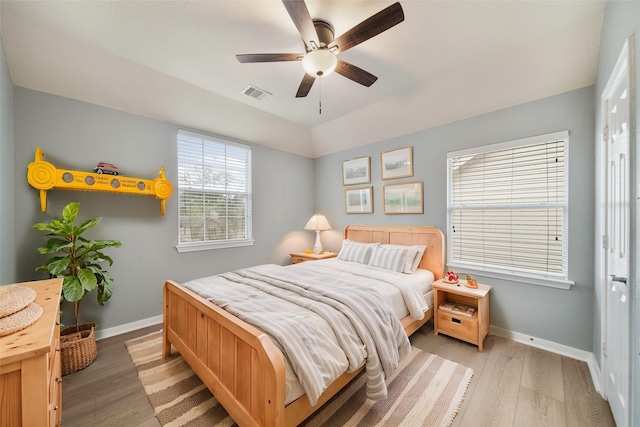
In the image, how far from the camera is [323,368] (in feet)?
4.58

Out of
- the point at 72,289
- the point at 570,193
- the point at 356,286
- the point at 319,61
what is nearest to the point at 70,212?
the point at 72,289

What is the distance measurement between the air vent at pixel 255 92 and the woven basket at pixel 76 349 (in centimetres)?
297

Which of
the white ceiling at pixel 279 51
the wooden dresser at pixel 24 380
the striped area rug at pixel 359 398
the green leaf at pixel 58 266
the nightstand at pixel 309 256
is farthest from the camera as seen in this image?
the nightstand at pixel 309 256

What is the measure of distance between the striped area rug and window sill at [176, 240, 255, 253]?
4.37ft

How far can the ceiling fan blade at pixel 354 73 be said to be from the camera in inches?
76.8

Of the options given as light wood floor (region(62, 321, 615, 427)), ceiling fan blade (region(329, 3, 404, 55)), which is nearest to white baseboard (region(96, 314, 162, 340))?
light wood floor (region(62, 321, 615, 427))

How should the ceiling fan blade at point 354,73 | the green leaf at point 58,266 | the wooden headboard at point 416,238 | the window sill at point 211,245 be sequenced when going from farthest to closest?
1. the window sill at point 211,245
2. the wooden headboard at point 416,238
3. the green leaf at point 58,266
4. the ceiling fan blade at point 354,73

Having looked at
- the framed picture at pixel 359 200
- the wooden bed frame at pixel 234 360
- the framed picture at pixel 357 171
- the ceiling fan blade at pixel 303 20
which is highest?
the ceiling fan blade at pixel 303 20

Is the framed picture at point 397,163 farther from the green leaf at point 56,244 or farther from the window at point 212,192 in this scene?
the green leaf at point 56,244

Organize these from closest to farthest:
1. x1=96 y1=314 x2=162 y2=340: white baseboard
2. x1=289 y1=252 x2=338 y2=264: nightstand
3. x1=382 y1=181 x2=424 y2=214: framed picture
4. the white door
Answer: the white door < x1=96 y1=314 x2=162 y2=340: white baseboard < x1=382 y1=181 x2=424 y2=214: framed picture < x1=289 y1=252 x2=338 y2=264: nightstand

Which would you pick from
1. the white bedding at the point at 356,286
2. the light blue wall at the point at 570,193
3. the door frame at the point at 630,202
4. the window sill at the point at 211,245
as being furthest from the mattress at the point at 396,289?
the door frame at the point at 630,202

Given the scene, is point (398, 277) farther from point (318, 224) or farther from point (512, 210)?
point (318, 224)

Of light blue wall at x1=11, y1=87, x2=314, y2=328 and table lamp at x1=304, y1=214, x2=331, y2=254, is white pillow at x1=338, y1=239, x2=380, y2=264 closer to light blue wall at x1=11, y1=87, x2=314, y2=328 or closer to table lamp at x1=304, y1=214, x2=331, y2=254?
table lamp at x1=304, y1=214, x2=331, y2=254

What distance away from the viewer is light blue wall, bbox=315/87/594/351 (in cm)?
227
